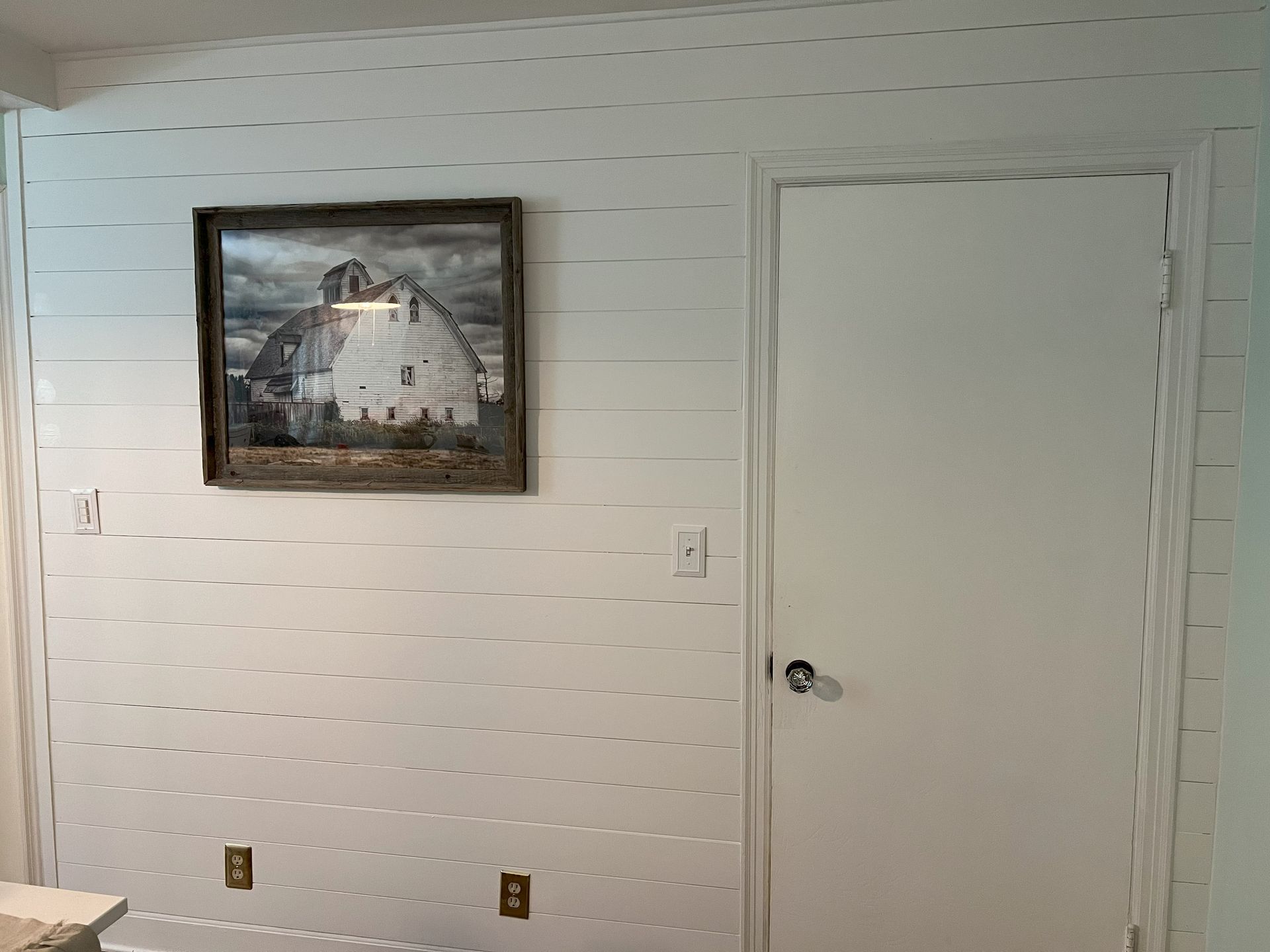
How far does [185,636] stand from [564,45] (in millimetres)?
1685

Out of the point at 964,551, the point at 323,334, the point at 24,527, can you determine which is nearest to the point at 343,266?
the point at 323,334

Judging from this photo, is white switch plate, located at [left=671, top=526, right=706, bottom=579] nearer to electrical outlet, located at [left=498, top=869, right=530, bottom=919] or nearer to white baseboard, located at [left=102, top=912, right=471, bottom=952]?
electrical outlet, located at [left=498, top=869, right=530, bottom=919]

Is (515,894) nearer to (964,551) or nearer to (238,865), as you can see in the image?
(238,865)

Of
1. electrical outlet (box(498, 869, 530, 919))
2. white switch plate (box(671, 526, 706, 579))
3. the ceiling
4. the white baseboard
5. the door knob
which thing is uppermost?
the ceiling

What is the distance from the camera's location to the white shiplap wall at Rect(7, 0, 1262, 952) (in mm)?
1734

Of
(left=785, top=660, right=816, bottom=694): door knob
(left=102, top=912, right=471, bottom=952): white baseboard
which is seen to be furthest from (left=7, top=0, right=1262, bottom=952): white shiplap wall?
(left=785, top=660, right=816, bottom=694): door knob

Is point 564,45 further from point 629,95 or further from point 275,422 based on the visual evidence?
point 275,422

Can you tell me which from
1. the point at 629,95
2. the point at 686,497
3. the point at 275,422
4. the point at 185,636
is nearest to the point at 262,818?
the point at 185,636

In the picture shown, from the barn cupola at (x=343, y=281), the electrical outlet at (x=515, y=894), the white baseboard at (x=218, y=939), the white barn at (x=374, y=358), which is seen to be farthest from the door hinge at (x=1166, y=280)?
the white baseboard at (x=218, y=939)

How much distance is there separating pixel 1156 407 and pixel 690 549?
99cm

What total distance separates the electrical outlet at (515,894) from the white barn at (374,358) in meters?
1.09

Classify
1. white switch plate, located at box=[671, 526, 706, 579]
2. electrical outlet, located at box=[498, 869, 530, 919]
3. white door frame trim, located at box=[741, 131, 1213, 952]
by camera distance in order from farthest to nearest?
electrical outlet, located at box=[498, 869, 530, 919] → white switch plate, located at box=[671, 526, 706, 579] → white door frame trim, located at box=[741, 131, 1213, 952]

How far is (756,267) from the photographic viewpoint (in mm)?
1818

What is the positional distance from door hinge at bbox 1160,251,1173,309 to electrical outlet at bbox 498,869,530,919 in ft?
6.16
